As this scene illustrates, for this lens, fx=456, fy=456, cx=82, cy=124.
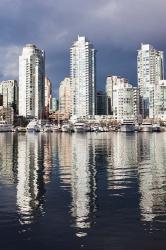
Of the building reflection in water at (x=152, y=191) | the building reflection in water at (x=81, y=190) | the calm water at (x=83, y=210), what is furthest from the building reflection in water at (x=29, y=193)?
the building reflection in water at (x=152, y=191)

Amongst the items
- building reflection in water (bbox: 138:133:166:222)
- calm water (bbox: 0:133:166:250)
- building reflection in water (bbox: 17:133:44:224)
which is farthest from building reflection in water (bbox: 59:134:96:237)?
building reflection in water (bbox: 138:133:166:222)

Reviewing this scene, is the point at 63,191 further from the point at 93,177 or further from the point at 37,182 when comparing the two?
the point at 93,177

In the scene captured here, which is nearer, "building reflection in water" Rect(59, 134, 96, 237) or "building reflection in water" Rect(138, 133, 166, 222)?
"building reflection in water" Rect(59, 134, 96, 237)

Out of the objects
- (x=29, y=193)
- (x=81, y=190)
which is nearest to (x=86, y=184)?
(x=81, y=190)

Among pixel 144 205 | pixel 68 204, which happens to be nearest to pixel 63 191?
pixel 68 204

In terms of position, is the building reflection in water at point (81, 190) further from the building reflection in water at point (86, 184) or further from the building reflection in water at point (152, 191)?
the building reflection in water at point (152, 191)

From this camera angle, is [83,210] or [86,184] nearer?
[83,210]

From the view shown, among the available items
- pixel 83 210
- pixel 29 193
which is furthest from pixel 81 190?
pixel 83 210

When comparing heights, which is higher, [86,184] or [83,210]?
[86,184]

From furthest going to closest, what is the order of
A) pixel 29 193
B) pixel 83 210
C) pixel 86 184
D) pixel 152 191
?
1. pixel 86 184
2. pixel 152 191
3. pixel 29 193
4. pixel 83 210

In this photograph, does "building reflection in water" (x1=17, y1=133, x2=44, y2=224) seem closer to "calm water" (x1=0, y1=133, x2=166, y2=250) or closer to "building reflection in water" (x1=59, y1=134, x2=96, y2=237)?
"calm water" (x1=0, y1=133, x2=166, y2=250)

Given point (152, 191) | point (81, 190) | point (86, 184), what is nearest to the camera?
point (152, 191)

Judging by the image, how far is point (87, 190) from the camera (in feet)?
119

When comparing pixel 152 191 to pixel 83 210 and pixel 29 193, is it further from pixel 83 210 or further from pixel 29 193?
pixel 29 193
